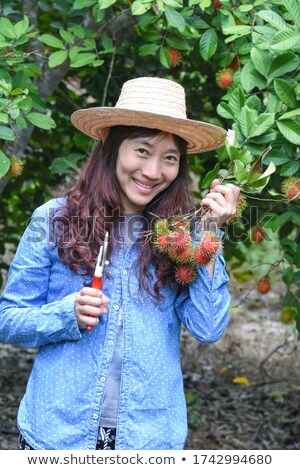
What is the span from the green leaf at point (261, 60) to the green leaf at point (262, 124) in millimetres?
227

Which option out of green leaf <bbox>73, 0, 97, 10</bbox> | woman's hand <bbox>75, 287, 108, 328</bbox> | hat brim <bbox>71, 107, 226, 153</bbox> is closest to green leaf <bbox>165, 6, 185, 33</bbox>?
green leaf <bbox>73, 0, 97, 10</bbox>

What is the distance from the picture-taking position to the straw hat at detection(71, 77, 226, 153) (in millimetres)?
2051

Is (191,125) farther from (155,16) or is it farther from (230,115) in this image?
(155,16)

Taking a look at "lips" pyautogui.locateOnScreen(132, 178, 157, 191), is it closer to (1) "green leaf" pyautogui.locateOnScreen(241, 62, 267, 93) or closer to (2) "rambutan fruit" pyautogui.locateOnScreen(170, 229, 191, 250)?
(2) "rambutan fruit" pyautogui.locateOnScreen(170, 229, 191, 250)

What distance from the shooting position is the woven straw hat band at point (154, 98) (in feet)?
6.82

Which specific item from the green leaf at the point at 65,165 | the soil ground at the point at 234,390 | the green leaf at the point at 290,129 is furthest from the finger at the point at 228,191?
the soil ground at the point at 234,390

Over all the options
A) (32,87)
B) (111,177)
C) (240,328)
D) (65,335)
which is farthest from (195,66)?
(240,328)

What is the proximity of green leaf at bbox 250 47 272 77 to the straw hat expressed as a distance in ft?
0.88

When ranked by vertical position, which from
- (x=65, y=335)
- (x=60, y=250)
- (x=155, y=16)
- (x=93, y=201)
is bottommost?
(x=65, y=335)

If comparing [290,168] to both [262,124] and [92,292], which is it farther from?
[92,292]

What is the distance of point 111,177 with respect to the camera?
2129 millimetres

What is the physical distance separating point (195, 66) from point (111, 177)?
1.78 meters

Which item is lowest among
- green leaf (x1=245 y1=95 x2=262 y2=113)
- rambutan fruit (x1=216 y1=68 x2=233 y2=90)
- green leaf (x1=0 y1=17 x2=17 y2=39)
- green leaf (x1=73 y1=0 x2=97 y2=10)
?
green leaf (x1=245 y1=95 x2=262 y2=113)

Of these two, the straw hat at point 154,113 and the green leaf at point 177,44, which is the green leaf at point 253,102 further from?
the green leaf at point 177,44
